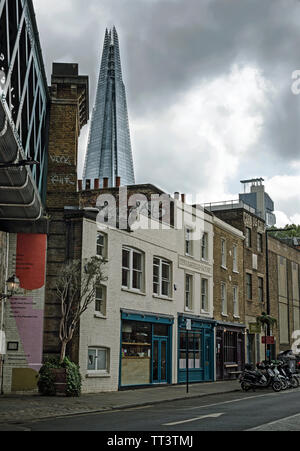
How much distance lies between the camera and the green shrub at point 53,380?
68.8 feet

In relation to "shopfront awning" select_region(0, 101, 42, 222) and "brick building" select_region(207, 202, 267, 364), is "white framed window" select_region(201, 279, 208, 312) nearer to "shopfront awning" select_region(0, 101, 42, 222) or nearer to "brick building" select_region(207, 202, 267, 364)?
"brick building" select_region(207, 202, 267, 364)

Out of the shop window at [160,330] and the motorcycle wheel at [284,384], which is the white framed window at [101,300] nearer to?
the shop window at [160,330]

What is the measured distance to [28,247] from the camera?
22.8 metres

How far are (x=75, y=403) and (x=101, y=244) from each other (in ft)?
26.4

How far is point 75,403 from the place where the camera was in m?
18.6

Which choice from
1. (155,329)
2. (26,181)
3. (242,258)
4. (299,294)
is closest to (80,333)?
(155,329)

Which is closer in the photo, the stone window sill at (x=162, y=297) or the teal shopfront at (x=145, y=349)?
the teal shopfront at (x=145, y=349)

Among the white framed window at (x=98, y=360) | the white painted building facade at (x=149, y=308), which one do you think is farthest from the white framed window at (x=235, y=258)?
the white framed window at (x=98, y=360)

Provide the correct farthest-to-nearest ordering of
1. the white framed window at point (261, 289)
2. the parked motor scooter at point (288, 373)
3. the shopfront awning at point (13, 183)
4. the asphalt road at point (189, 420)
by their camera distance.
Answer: the white framed window at point (261, 289) < the parked motor scooter at point (288, 373) < the shopfront awning at point (13, 183) < the asphalt road at point (189, 420)

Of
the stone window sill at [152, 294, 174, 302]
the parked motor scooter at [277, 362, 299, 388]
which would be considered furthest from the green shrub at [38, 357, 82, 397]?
the parked motor scooter at [277, 362, 299, 388]

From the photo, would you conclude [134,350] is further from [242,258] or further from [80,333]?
[242,258]

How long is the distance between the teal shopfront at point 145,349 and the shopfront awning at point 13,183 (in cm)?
784

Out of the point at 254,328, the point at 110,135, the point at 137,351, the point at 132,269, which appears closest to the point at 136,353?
the point at 137,351

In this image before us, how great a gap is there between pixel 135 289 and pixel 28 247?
20.0 feet
